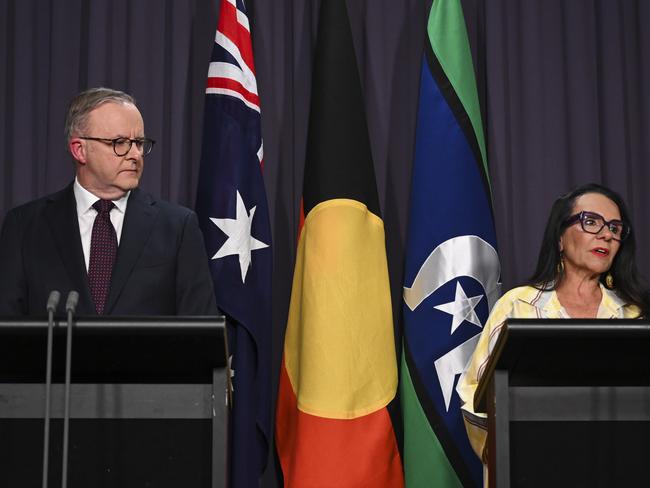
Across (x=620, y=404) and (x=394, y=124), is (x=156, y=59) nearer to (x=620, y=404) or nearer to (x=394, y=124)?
(x=394, y=124)

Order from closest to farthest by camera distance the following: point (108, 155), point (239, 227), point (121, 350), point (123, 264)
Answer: point (121, 350) < point (123, 264) < point (108, 155) < point (239, 227)

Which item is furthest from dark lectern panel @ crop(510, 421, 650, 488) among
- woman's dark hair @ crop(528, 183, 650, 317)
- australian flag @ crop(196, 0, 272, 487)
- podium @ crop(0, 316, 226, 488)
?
australian flag @ crop(196, 0, 272, 487)

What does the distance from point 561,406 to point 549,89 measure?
2.46 m

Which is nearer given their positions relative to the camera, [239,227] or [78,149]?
[78,149]

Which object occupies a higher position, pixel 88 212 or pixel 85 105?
pixel 85 105

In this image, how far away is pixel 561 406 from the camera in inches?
95.0

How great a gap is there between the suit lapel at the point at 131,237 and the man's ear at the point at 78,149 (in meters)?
0.19

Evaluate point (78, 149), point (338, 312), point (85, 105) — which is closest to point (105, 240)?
point (78, 149)

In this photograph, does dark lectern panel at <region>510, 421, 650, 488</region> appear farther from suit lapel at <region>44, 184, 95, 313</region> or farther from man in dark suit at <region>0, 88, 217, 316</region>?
suit lapel at <region>44, 184, 95, 313</region>

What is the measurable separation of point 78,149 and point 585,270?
5.63ft

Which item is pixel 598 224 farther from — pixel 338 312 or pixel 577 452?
pixel 577 452

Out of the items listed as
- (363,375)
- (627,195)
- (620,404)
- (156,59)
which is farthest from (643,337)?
(156,59)

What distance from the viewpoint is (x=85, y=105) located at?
11.1 feet

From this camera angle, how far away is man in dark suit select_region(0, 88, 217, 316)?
3186 mm
